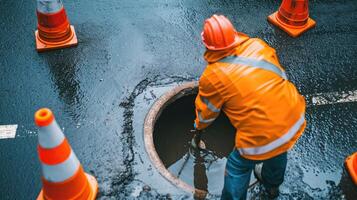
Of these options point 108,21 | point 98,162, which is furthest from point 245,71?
point 108,21

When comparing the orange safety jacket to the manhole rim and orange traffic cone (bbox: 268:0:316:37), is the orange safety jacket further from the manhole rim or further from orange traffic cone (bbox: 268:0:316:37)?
orange traffic cone (bbox: 268:0:316:37)

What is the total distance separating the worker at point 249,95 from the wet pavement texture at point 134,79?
87 cm

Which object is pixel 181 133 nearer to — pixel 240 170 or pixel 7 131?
pixel 240 170

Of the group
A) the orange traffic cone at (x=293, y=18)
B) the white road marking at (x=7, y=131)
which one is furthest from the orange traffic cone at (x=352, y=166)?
the white road marking at (x=7, y=131)

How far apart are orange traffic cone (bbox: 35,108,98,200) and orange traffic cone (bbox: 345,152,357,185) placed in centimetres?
230

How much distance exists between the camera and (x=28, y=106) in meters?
4.29

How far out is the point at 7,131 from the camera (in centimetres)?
407

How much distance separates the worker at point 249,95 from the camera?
9.78ft

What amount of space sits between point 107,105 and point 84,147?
56cm

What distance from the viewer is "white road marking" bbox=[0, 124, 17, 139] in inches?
159

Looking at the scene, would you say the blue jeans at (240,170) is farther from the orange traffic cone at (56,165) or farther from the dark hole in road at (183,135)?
the orange traffic cone at (56,165)

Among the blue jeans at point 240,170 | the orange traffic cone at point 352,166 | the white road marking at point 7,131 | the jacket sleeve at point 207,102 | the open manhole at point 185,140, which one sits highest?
the jacket sleeve at point 207,102

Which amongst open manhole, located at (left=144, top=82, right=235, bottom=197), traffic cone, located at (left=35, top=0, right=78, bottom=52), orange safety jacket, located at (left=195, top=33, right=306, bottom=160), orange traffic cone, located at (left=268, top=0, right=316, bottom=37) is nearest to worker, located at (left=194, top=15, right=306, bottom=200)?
orange safety jacket, located at (left=195, top=33, right=306, bottom=160)

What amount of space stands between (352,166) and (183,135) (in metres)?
1.82
